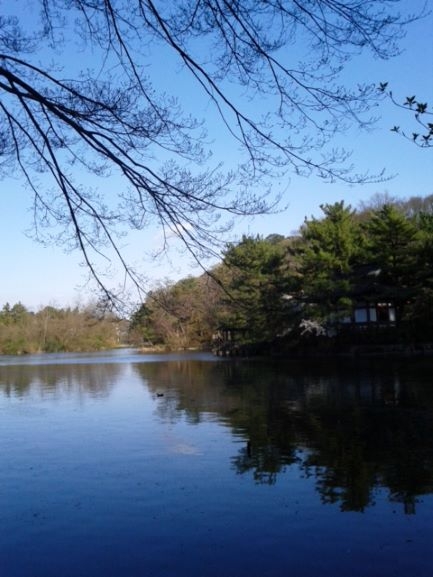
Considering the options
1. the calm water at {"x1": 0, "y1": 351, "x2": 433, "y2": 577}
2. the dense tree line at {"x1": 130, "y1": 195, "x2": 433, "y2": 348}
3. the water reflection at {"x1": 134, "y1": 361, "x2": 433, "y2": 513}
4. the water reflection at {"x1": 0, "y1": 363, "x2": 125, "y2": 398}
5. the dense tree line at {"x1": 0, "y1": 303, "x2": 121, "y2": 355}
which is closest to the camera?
the calm water at {"x1": 0, "y1": 351, "x2": 433, "y2": 577}

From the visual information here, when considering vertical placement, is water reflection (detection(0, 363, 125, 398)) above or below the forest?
below

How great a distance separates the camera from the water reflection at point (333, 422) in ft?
22.0

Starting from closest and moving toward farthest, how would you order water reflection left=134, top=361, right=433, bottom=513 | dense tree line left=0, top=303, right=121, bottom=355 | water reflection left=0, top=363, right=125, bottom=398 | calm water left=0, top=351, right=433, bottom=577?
calm water left=0, top=351, right=433, bottom=577
water reflection left=134, top=361, right=433, bottom=513
water reflection left=0, top=363, right=125, bottom=398
dense tree line left=0, top=303, right=121, bottom=355

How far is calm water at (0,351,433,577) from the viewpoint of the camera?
4723 mm

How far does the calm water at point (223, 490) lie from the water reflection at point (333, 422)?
37 millimetres

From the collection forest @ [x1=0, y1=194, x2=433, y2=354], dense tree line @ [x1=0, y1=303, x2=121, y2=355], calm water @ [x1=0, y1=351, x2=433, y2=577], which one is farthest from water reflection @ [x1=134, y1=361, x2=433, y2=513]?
dense tree line @ [x1=0, y1=303, x2=121, y2=355]

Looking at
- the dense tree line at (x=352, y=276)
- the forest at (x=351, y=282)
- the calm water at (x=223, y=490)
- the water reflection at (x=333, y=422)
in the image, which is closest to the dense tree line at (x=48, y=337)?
the forest at (x=351, y=282)

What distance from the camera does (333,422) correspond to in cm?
1048

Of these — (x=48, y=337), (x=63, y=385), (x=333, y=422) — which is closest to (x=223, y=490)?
(x=333, y=422)

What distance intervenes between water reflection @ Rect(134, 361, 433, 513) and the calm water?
37mm

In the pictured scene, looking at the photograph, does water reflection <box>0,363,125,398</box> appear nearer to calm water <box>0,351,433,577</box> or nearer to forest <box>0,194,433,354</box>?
forest <box>0,194,433,354</box>

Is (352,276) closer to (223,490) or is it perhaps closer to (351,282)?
(351,282)

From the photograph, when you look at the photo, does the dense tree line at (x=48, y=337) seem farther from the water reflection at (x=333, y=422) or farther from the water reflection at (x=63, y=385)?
the water reflection at (x=333, y=422)

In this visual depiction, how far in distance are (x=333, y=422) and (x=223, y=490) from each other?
4.45 metres
